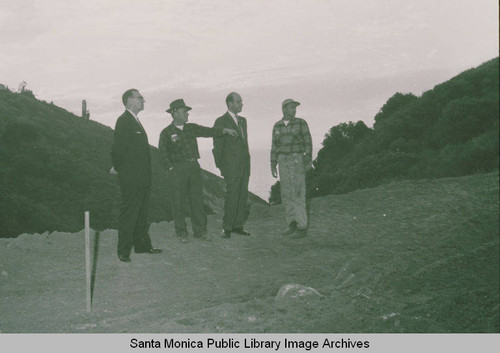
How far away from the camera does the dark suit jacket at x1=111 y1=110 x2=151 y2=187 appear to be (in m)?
7.37

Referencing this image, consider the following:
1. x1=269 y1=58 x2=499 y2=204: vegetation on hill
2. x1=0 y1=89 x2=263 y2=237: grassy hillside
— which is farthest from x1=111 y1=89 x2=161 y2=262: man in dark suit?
x1=0 y1=89 x2=263 y2=237: grassy hillside

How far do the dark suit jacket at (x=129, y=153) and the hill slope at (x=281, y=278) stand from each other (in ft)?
3.74

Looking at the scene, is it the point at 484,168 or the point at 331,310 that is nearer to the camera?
the point at 331,310

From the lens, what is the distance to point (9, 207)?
20.3 m

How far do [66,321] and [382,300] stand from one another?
2976 millimetres

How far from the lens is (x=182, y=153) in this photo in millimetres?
8430

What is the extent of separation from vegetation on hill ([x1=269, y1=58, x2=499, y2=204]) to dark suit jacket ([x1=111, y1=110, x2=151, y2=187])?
30.0 feet

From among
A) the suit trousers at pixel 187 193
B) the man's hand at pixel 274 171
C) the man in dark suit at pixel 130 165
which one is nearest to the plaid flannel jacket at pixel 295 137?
the man's hand at pixel 274 171

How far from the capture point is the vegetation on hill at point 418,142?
56.0ft

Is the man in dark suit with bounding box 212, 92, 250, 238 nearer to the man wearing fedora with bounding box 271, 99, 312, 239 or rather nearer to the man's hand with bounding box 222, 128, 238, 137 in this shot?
the man's hand with bounding box 222, 128, 238, 137

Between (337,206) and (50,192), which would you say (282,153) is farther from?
(50,192)

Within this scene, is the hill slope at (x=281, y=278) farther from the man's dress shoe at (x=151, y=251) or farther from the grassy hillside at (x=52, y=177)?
the grassy hillside at (x=52, y=177)

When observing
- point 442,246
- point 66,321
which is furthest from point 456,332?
point 66,321

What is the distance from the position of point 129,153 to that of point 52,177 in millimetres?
21261
